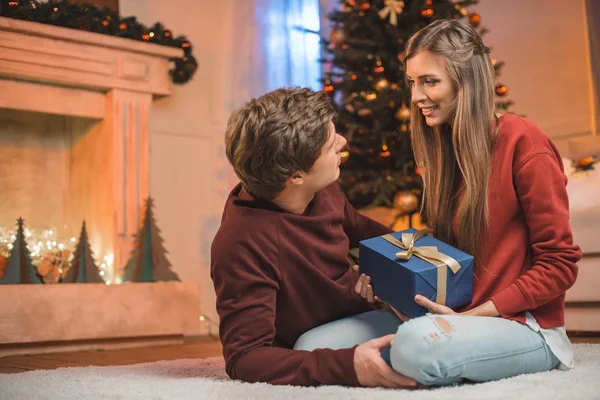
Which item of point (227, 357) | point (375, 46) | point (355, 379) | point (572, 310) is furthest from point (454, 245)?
point (375, 46)

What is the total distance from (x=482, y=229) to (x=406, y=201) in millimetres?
2479

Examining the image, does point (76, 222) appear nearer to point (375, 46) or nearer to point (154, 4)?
point (154, 4)

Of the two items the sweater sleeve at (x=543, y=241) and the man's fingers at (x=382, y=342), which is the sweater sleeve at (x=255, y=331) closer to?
the man's fingers at (x=382, y=342)

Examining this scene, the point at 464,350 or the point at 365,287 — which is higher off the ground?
the point at 365,287

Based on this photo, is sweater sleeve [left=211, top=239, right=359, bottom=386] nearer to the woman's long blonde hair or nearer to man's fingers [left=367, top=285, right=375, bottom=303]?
man's fingers [left=367, top=285, right=375, bottom=303]

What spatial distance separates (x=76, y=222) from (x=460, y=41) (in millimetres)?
3230

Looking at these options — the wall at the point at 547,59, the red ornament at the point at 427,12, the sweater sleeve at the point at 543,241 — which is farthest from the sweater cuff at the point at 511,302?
the wall at the point at 547,59

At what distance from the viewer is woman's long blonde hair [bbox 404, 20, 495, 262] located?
1525 mm

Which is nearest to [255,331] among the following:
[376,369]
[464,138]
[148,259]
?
[376,369]

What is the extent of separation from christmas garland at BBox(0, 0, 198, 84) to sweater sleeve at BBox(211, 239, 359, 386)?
2640mm

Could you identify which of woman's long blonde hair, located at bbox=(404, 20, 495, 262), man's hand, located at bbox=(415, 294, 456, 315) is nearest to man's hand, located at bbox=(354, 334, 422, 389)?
man's hand, located at bbox=(415, 294, 456, 315)

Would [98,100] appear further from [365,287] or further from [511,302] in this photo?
[511,302]

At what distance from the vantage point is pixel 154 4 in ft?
14.5

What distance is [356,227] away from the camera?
6.06 feet
